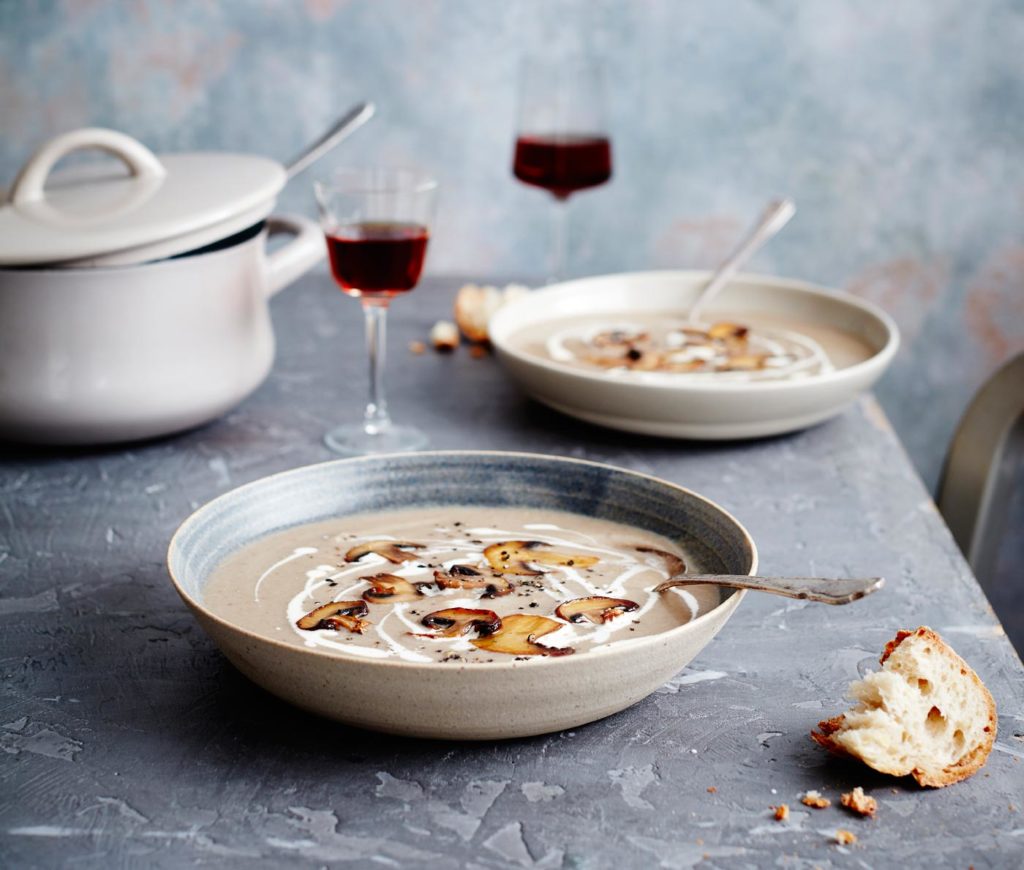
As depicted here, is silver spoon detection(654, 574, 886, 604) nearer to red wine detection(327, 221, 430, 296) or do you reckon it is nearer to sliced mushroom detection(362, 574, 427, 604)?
sliced mushroom detection(362, 574, 427, 604)

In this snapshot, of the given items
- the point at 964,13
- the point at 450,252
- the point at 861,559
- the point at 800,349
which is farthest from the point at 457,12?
the point at 861,559

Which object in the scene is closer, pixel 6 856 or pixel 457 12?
pixel 6 856

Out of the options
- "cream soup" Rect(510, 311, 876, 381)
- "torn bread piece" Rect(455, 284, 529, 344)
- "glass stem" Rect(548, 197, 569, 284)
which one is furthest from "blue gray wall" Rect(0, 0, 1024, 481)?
"cream soup" Rect(510, 311, 876, 381)

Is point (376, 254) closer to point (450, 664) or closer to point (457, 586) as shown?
point (457, 586)

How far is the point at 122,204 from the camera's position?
1292mm

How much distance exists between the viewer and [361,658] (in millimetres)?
741

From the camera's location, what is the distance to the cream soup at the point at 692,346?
1503mm

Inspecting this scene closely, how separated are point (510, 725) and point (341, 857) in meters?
0.12

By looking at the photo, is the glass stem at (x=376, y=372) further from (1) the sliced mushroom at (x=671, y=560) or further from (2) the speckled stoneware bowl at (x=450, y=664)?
(1) the sliced mushroom at (x=671, y=560)

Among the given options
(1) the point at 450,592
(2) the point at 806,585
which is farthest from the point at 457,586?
(2) the point at 806,585

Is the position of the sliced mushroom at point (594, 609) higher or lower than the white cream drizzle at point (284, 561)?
higher

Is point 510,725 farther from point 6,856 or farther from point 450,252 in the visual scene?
point 450,252

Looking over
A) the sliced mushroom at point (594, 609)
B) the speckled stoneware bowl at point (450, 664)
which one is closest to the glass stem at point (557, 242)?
the speckled stoneware bowl at point (450, 664)

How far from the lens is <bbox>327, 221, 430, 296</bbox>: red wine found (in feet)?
4.47
